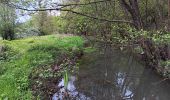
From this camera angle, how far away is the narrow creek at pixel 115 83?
10070 millimetres

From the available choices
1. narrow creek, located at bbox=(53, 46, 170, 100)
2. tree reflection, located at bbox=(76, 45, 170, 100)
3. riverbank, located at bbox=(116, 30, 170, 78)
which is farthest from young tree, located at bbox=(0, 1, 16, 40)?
riverbank, located at bbox=(116, 30, 170, 78)

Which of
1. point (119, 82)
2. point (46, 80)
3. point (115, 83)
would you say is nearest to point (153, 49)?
point (119, 82)

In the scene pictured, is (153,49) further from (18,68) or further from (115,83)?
(18,68)

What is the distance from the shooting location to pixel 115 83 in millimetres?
11852

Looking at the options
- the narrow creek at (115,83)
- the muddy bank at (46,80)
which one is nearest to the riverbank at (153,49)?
the narrow creek at (115,83)

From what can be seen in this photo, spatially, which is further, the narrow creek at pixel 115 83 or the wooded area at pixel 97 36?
the narrow creek at pixel 115 83

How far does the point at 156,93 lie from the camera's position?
34.2ft

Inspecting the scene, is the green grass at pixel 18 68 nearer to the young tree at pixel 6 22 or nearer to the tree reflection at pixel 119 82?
the tree reflection at pixel 119 82

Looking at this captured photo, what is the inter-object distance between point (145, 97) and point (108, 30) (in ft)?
27.4

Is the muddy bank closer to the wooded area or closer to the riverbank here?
the wooded area

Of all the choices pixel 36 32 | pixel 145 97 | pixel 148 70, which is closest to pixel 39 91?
pixel 145 97

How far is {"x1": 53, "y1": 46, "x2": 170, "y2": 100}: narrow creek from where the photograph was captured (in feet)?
33.0

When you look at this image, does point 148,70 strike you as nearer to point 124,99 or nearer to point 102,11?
point 124,99

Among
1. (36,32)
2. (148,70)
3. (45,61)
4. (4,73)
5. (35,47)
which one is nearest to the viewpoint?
(4,73)
